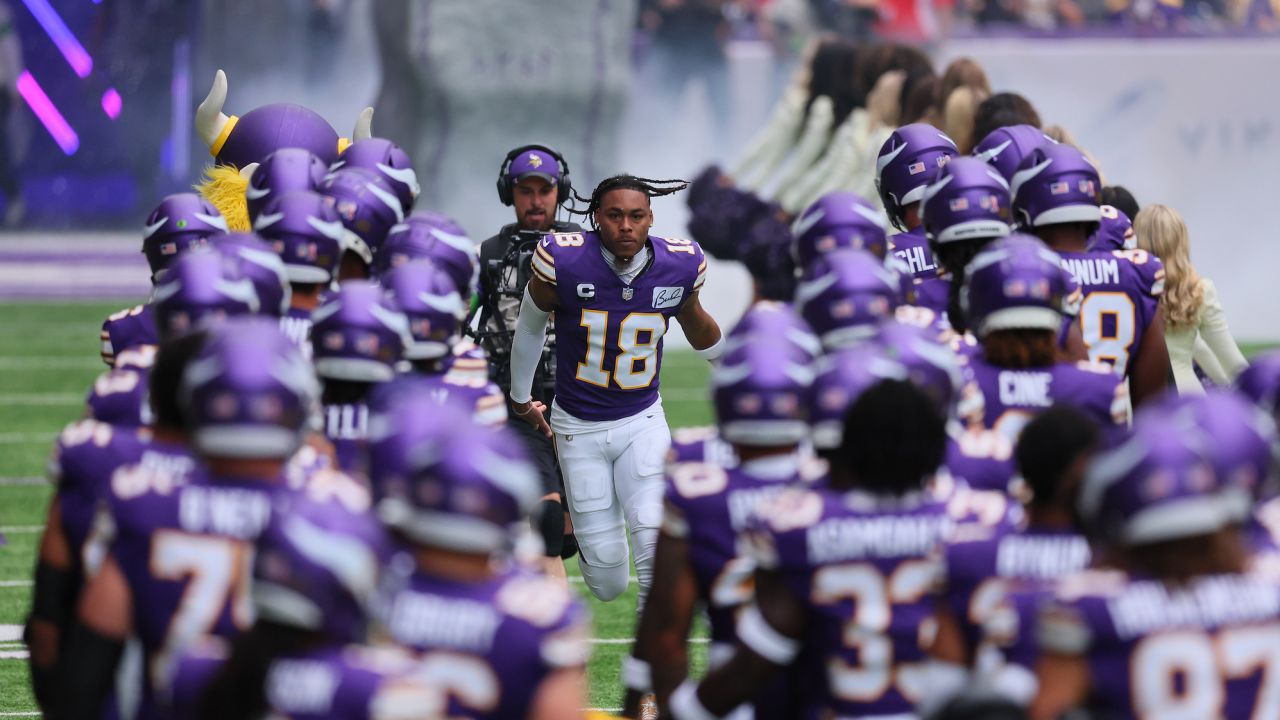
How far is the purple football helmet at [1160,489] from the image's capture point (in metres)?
3.47

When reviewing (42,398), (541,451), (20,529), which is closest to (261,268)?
(541,451)

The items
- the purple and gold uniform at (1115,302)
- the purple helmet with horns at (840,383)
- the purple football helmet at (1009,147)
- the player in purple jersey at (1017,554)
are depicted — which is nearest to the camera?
the player in purple jersey at (1017,554)

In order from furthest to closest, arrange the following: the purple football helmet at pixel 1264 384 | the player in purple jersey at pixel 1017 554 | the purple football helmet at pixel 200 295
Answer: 1. the purple football helmet at pixel 200 295
2. the purple football helmet at pixel 1264 384
3. the player in purple jersey at pixel 1017 554

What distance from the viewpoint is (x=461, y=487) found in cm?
357

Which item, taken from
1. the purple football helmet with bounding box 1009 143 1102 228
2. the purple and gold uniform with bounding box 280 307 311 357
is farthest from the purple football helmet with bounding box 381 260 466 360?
the purple football helmet with bounding box 1009 143 1102 228

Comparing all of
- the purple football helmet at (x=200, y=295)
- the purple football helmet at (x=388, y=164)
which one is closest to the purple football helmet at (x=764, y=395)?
the purple football helmet at (x=200, y=295)

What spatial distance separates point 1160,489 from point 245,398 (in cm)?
172

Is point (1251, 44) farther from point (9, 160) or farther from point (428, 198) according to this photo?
point (9, 160)

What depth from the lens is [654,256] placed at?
7520 mm

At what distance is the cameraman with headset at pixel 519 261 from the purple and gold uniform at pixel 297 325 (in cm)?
228

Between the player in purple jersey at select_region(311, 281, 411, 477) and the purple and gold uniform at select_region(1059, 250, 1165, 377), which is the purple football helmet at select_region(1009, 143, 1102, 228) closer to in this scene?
the purple and gold uniform at select_region(1059, 250, 1165, 377)

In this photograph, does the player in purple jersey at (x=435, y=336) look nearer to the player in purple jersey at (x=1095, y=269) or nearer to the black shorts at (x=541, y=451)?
the player in purple jersey at (x=1095, y=269)

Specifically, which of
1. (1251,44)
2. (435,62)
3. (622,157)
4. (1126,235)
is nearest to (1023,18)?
(1251,44)

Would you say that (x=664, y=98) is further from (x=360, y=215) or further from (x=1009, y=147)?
(x=360, y=215)
